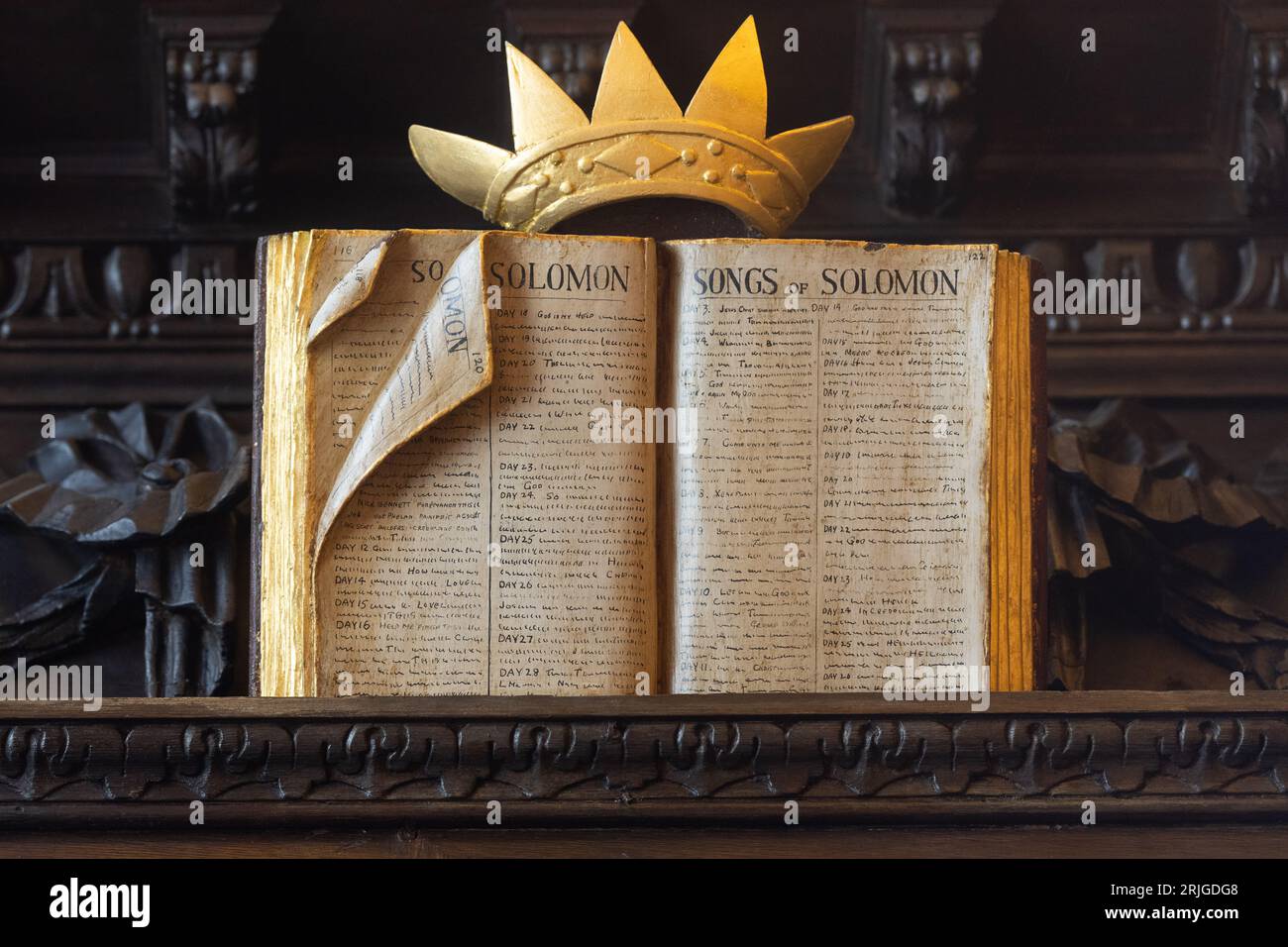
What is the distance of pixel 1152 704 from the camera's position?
1.18 metres

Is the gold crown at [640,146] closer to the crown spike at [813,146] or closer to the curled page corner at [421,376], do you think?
the crown spike at [813,146]

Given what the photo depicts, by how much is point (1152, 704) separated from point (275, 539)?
60 cm

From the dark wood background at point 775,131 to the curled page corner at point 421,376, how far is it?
0.56 metres

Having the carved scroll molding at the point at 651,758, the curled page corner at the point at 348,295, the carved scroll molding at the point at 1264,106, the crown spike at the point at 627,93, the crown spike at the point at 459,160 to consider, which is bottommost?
the carved scroll molding at the point at 651,758

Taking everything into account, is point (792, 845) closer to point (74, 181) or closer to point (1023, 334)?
point (1023, 334)

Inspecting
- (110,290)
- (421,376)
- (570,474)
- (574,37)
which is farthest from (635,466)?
(110,290)

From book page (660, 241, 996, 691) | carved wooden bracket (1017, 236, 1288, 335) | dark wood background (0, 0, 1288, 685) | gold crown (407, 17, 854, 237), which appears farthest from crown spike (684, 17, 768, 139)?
carved wooden bracket (1017, 236, 1288, 335)

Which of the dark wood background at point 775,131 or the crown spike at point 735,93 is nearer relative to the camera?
the crown spike at point 735,93

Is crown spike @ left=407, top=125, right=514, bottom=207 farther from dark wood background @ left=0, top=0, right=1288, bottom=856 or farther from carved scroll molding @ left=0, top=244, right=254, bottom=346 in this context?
carved scroll molding @ left=0, top=244, right=254, bottom=346

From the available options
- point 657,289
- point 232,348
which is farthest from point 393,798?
point 232,348

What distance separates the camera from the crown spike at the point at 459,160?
1.39 meters

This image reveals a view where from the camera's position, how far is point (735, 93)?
1.34 m

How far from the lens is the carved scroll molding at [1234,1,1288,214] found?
1.74m

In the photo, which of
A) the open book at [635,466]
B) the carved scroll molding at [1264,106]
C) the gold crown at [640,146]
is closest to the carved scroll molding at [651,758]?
the open book at [635,466]
